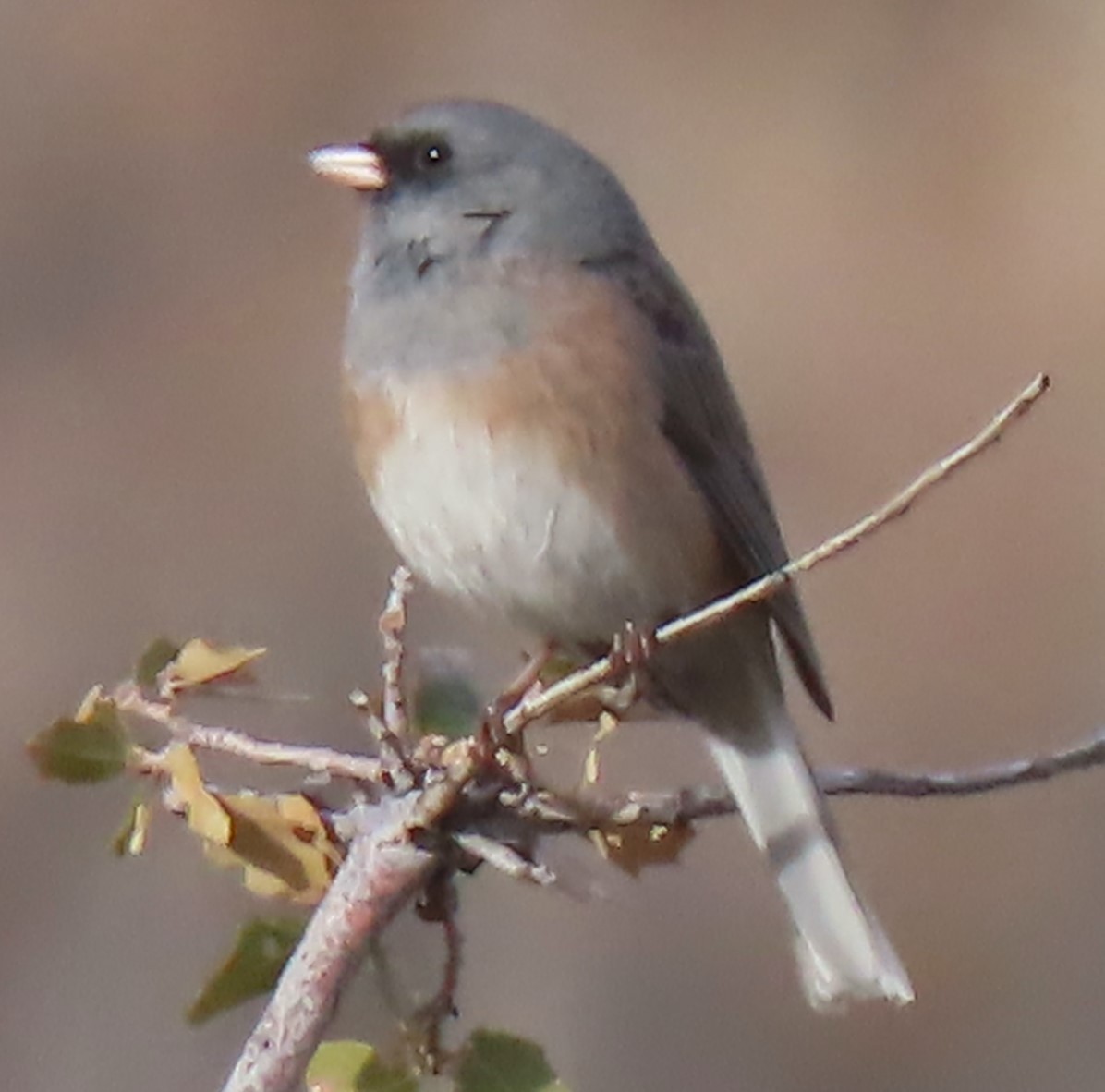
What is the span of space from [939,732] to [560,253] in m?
1.83

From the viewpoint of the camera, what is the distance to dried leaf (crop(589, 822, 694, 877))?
55.4 inches

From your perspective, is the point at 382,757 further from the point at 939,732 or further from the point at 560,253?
the point at 939,732

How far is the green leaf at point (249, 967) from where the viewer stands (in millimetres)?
1304

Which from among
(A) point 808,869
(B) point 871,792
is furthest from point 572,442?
(B) point 871,792

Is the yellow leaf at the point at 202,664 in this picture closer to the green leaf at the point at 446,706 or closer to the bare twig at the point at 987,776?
the green leaf at the point at 446,706

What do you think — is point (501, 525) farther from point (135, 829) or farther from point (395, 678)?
point (135, 829)

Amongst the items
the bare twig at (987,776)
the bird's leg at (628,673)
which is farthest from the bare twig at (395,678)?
the bare twig at (987,776)

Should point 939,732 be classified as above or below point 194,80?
below

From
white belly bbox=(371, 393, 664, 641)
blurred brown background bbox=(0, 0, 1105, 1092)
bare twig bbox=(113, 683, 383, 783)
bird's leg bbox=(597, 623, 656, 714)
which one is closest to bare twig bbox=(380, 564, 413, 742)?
bare twig bbox=(113, 683, 383, 783)

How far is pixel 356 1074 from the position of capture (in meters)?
1.26

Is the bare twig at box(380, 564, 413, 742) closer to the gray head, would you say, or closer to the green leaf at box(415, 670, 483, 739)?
the green leaf at box(415, 670, 483, 739)

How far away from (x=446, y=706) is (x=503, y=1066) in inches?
12.3

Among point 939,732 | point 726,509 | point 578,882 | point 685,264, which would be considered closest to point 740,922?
point 939,732

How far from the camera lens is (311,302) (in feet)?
12.4
